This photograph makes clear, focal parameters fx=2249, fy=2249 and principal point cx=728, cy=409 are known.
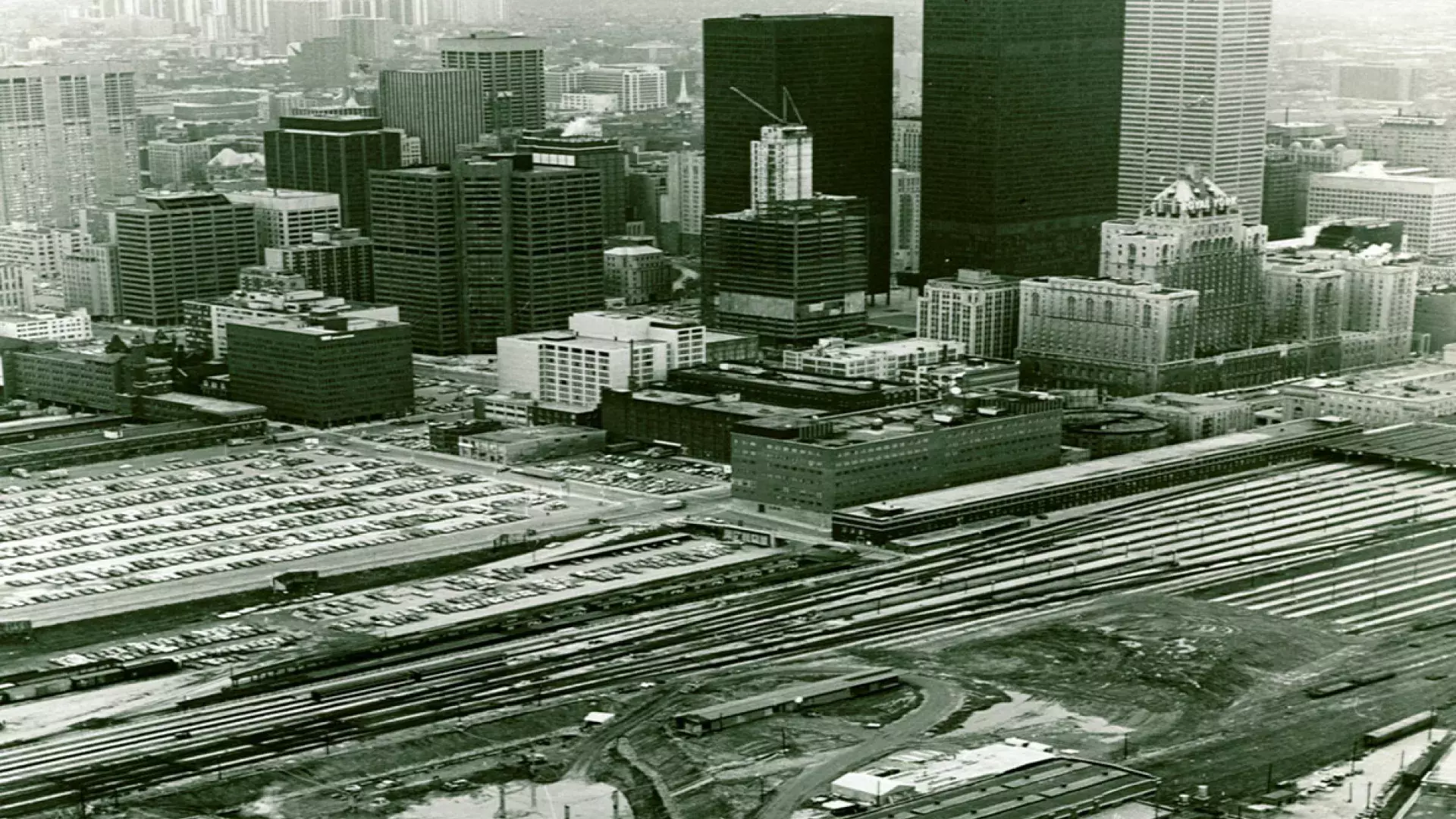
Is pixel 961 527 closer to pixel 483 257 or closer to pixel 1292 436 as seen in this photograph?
pixel 1292 436

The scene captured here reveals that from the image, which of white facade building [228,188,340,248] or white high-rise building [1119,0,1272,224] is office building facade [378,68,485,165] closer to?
white facade building [228,188,340,248]

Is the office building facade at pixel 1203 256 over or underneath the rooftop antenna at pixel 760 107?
underneath

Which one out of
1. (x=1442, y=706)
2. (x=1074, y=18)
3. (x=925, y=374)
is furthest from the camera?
(x=1074, y=18)

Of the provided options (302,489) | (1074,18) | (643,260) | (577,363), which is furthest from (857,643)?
(643,260)

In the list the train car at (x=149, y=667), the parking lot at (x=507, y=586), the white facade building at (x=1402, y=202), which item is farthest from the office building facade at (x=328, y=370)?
the white facade building at (x=1402, y=202)

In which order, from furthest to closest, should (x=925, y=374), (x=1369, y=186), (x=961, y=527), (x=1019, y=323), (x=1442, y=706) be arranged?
(x=1369, y=186) < (x=1019, y=323) < (x=925, y=374) < (x=961, y=527) < (x=1442, y=706)

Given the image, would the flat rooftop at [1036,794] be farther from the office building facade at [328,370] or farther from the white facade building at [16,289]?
the white facade building at [16,289]

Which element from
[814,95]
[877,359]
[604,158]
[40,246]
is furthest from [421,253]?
[40,246]

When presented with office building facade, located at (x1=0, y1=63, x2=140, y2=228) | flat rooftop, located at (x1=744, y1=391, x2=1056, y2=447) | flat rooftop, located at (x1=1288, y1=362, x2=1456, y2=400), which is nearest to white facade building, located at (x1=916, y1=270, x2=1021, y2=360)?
flat rooftop, located at (x1=1288, y1=362, x2=1456, y2=400)
